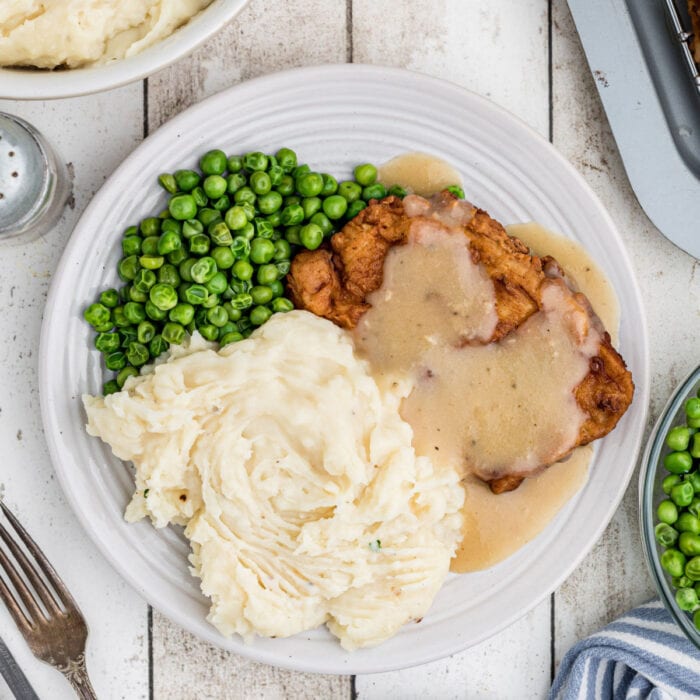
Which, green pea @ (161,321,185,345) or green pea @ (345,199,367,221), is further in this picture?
green pea @ (345,199,367,221)

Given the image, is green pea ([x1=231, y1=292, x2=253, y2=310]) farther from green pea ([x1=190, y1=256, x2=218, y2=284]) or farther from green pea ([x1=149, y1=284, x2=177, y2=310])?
green pea ([x1=149, y1=284, x2=177, y2=310])

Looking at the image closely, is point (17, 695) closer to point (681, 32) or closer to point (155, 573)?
point (155, 573)

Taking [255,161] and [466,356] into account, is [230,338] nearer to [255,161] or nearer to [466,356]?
[255,161]

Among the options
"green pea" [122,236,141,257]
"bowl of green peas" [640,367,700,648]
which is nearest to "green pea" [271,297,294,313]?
"green pea" [122,236,141,257]

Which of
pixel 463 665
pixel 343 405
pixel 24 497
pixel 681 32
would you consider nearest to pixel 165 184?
pixel 343 405

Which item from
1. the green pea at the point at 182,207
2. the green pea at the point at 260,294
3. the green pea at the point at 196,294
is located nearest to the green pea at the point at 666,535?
the green pea at the point at 260,294

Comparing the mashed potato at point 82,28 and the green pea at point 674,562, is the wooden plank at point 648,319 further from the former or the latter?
the mashed potato at point 82,28
